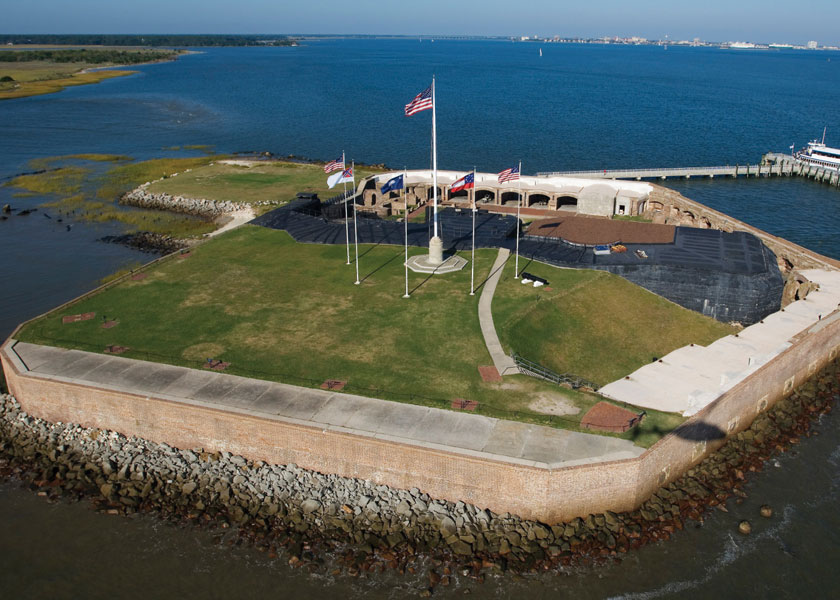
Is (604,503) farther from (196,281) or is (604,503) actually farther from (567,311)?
(196,281)

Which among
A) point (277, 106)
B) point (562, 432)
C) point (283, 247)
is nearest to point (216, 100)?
point (277, 106)

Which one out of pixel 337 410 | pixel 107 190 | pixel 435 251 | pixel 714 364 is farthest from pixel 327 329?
pixel 107 190

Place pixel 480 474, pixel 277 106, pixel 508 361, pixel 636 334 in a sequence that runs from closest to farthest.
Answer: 1. pixel 480 474
2. pixel 508 361
3. pixel 636 334
4. pixel 277 106

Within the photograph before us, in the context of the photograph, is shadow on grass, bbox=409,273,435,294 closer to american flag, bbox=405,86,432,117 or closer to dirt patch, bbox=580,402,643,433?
american flag, bbox=405,86,432,117

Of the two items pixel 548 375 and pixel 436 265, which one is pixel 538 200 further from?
pixel 548 375

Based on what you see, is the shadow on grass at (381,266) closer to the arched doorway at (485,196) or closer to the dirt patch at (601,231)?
the dirt patch at (601,231)

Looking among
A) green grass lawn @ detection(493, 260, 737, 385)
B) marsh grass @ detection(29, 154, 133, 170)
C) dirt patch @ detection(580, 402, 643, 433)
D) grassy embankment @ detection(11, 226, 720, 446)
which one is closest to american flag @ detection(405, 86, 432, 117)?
grassy embankment @ detection(11, 226, 720, 446)

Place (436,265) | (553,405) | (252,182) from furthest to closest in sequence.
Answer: (252,182) → (436,265) → (553,405)
